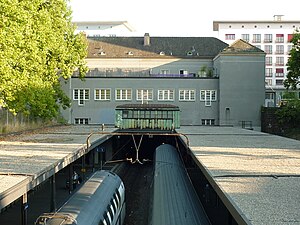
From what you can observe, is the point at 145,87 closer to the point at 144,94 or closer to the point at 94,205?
the point at 144,94

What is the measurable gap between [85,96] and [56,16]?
796 inches

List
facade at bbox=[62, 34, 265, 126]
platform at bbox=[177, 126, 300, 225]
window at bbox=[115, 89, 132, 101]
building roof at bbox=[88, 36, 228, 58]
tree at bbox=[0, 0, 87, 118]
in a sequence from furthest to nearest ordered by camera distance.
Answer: building roof at bbox=[88, 36, 228, 58], window at bbox=[115, 89, 132, 101], facade at bbox=[62, 34, 265, 126], tree at bbox=[0, 0, 87, 118], platform at bbox=[177, 126, 300, 225]

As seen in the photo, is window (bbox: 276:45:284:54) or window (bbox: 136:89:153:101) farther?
window (bbox: 276:45:284:54)

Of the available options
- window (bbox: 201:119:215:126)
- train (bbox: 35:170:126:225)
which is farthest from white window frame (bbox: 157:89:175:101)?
train (bbox: 35:170:126:225)

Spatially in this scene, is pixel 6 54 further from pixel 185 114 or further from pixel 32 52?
pixel 185 114

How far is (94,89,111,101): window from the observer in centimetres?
6162

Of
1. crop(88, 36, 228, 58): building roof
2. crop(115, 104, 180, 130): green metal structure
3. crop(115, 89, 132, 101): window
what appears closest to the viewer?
crop(115, 104, 180, 130): green metal structure

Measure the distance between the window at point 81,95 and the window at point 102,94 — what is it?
1.13m

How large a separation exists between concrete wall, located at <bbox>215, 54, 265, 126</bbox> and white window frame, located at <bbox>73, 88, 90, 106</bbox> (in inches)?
719

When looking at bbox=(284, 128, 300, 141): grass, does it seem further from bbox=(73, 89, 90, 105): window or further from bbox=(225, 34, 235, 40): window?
bbox=(225, 34, 235, 40): window

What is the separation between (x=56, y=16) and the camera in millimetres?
42938

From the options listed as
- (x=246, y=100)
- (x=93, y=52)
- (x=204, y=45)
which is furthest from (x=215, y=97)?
(x=93, y=52)

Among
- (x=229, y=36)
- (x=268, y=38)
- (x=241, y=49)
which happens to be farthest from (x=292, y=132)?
(x=229, y=36)

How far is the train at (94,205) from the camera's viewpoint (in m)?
9.15
